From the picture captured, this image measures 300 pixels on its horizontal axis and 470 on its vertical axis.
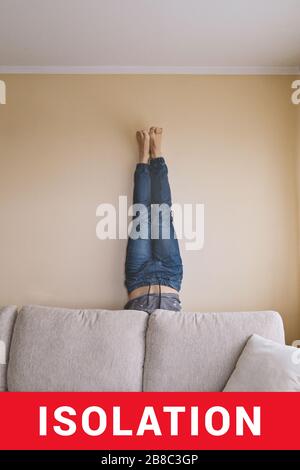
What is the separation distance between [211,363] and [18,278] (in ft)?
4.57

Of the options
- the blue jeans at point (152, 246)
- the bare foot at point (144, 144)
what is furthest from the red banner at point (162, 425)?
the bare foot at point (144, 144)

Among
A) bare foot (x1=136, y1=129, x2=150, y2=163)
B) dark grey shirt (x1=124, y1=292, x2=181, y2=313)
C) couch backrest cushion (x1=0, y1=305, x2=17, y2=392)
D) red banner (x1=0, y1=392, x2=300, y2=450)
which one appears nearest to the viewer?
red banner (x1=0, y1=392, x2=300, y2=450)

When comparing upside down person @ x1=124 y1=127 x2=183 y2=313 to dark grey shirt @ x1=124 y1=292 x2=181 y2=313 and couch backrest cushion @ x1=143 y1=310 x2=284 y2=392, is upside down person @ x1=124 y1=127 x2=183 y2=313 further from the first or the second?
couch backrest cushion @ x1=143 y1=310 x2=284 y2=392

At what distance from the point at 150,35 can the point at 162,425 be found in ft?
6.61

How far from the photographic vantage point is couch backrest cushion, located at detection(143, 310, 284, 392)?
2586 mm

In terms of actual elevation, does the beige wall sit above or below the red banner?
above

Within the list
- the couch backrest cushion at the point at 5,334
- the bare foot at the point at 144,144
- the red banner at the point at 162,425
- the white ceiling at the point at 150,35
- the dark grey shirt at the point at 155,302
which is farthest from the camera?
the bare foot at the point at 144,144

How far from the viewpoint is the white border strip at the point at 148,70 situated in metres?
3.29

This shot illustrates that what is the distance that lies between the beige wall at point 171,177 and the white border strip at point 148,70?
39 millimetres

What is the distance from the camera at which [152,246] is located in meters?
3.24

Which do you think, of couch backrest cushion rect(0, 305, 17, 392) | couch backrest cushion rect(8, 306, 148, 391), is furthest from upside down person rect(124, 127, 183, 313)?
couch backrest cushion rect(0, 305, 17, 392)

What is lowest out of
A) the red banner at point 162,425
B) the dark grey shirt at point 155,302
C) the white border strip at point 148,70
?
the red banner at point 162,425

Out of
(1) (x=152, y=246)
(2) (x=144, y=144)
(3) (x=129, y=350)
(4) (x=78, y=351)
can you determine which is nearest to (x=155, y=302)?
(1) (x=152, y=246)

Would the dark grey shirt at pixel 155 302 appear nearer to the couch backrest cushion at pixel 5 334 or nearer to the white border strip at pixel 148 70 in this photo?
the couch backrest cushion at pixel 5 334
